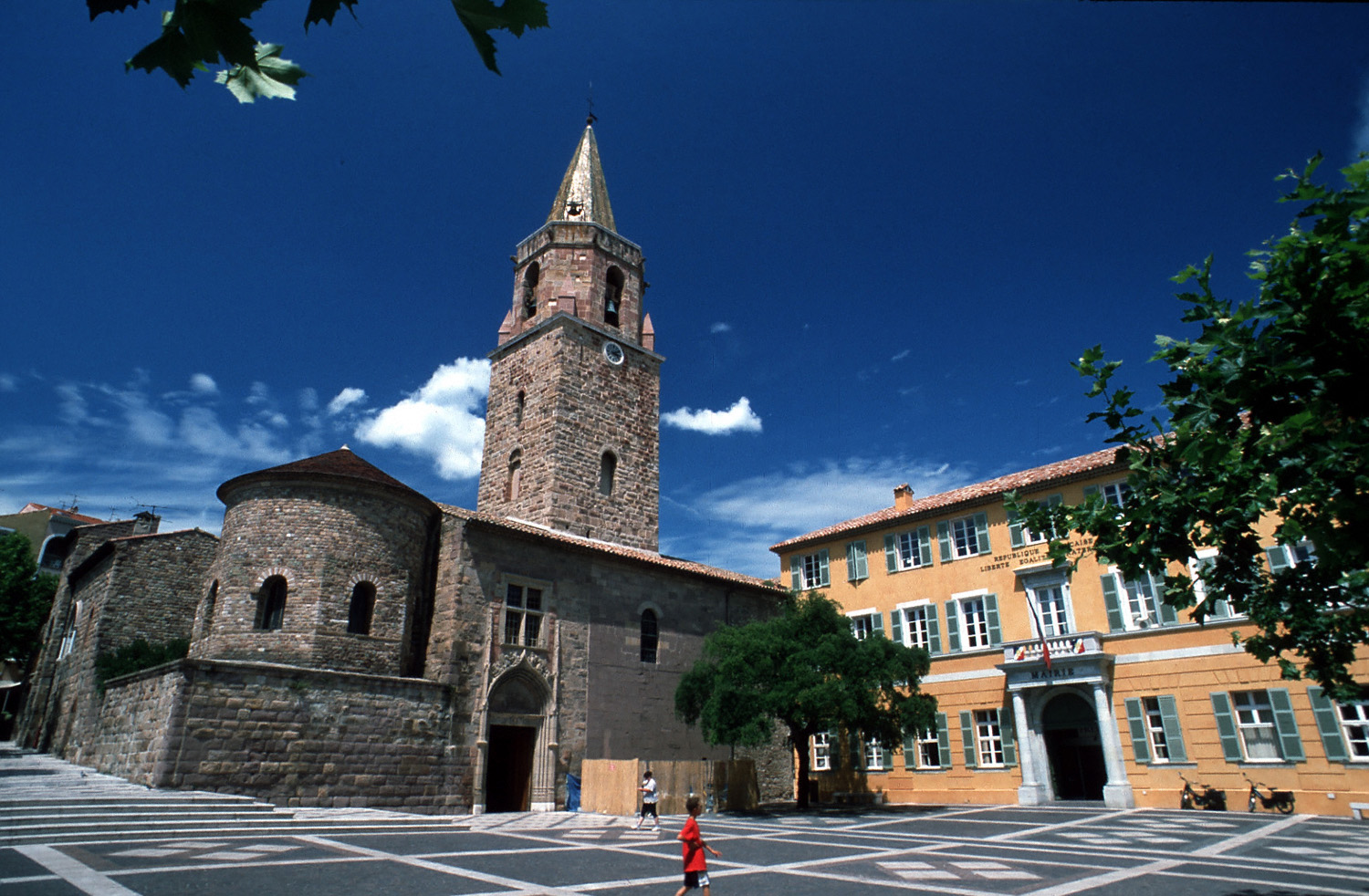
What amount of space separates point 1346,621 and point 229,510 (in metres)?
22.7

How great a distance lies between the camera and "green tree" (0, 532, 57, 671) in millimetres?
36062

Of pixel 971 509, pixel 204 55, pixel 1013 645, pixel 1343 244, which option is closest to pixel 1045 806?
pixel 1013 645

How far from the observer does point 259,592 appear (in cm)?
1958

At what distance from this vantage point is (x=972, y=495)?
2628 centimetres

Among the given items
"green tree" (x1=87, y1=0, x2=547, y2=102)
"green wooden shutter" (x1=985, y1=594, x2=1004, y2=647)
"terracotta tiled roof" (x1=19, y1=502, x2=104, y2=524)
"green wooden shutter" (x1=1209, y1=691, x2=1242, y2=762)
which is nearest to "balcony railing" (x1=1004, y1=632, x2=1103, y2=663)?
"green wooden shutter" (x1=985, y1=594, x2=1004, y2=647)

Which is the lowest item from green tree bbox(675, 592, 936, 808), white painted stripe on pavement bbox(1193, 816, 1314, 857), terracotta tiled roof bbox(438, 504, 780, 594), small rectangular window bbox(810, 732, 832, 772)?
white painted stripe on pavement bbox(1193, 816, 1314, 857)

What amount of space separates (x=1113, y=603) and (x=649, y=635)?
13.8 m

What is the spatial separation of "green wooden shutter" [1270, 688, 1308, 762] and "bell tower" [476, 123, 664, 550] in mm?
20168

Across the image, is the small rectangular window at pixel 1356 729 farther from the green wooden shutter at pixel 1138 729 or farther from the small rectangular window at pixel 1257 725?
the green wooden shutter at pixel 1138 729

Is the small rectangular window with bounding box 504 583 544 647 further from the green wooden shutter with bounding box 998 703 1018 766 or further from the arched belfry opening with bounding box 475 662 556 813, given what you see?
the green wooden shutter with bounding box 998 703 1018 766

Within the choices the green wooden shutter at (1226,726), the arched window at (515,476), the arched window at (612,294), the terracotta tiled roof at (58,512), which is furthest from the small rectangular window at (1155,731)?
the terracotta tiled roof at (58,512)

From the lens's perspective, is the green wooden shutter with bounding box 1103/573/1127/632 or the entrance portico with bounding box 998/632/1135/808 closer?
the entrance portico with bounding box 998/632/1135/808

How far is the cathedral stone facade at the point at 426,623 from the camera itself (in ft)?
55.8

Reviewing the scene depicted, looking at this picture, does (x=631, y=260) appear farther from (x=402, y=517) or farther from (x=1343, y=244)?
(x=1343, y=244)
